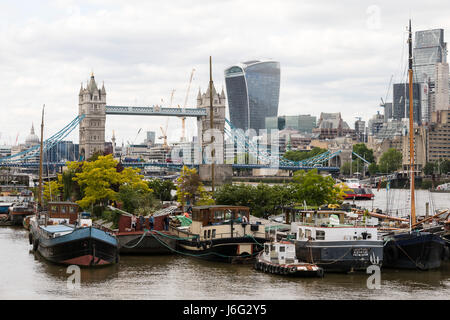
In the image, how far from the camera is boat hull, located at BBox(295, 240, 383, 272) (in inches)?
1131

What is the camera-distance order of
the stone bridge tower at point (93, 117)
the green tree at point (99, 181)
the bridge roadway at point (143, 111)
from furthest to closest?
the stone bridge tower at point (93, 117)
the bridge roadway at point (143, 111)
the green tree at point (99, 181)

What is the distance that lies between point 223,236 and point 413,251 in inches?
319

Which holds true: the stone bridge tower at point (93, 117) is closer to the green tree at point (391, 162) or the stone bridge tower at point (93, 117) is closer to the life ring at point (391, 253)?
the green tree at point (391, 162)

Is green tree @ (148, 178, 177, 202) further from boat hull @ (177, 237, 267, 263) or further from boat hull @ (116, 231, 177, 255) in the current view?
boat hull @ (177, 237, 267, 263)

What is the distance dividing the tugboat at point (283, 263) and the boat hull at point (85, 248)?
20.4 ft

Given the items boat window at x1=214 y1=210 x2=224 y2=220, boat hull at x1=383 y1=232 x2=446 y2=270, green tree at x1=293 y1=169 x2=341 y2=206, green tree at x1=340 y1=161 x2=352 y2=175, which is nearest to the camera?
boat hull at x1=383 y1=232 x2=446 y2=270

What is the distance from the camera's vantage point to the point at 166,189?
6525 centimetres

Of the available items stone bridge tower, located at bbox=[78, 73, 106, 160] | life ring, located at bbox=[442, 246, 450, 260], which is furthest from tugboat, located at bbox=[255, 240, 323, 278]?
stone bridge tower, located at bbox=[78, 73, 106, 160]

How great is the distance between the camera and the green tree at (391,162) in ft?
505

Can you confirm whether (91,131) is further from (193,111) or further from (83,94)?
(193,111)

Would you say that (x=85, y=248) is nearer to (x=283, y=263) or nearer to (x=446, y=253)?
(x=283, y=263)

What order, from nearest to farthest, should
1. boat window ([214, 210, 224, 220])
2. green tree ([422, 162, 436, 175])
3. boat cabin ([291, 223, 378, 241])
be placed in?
boat cabin ([291, 223, 378, 241]), boat window ([214, 210, 224, 220]), green tree ([422, 162, 436, 175])

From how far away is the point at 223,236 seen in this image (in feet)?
107

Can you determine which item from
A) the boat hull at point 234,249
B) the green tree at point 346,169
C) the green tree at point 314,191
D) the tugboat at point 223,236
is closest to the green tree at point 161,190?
the green tree at point 314,191
